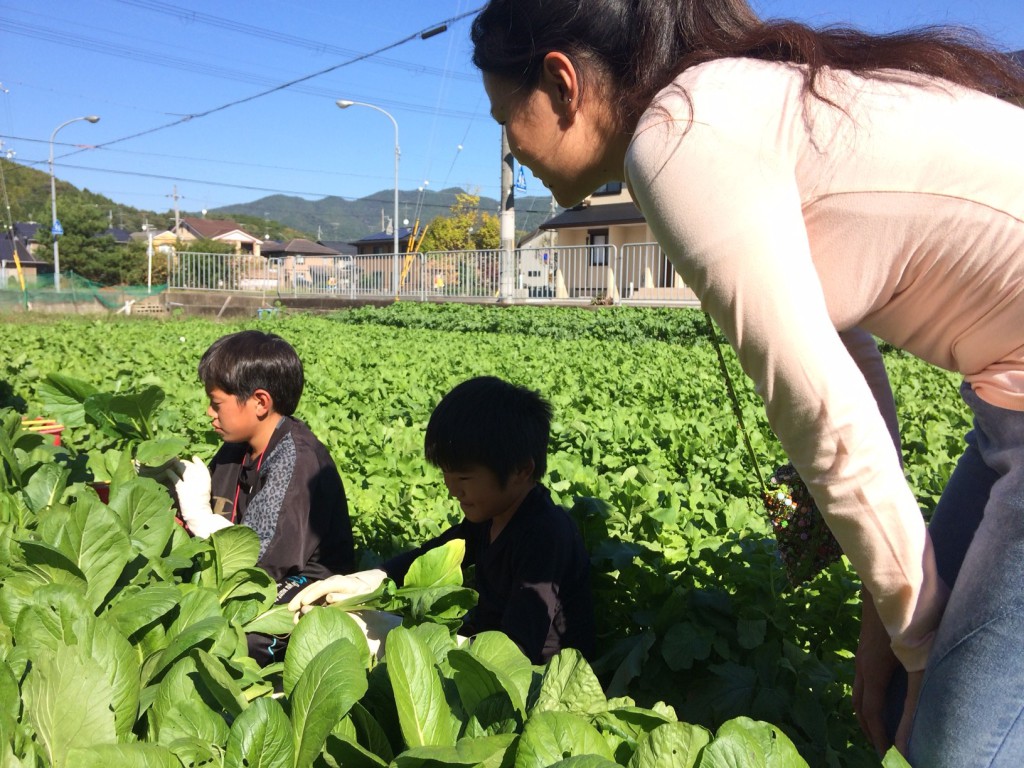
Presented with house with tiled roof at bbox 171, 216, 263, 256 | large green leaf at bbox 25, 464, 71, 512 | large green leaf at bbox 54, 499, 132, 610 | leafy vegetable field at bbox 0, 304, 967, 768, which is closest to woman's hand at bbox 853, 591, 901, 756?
leafy vegetable field at bbox 0, 304, 967, 768

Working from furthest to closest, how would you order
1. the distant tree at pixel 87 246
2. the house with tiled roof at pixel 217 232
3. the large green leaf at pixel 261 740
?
1. the house with tiled roof at pixel 217 232
2. the distant tree at pixel 87 246
3. the large green leaf at pixel 261 740

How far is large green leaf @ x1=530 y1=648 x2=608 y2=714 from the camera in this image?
1.01m

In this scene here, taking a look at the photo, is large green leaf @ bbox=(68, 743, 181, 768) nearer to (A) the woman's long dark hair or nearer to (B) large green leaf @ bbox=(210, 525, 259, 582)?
(B) large green leaf @ bbox=(210, 525, 259, 582)

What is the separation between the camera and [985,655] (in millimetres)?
974

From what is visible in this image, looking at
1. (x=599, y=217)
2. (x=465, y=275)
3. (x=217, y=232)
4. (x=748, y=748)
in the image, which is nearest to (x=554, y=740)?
(x=748, y=748)

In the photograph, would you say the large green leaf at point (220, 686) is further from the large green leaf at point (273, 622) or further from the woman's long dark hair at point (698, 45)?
the woman's long dark hair at point (698, 45)

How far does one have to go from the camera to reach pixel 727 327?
39.5 inches

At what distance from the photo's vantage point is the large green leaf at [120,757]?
809 millimetres

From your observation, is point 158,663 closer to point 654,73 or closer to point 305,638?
point 305,638

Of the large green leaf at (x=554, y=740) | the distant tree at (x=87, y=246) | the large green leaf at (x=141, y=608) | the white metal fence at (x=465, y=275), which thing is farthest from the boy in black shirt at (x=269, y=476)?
the distant tree at (x=87, y=246)

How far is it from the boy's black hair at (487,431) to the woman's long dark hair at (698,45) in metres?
1.19

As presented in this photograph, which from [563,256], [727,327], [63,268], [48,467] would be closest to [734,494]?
[48,467]

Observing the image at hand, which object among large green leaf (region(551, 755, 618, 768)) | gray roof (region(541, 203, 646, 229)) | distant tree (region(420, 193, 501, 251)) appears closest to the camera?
large green leaf (region(551, 755, 618, 768))

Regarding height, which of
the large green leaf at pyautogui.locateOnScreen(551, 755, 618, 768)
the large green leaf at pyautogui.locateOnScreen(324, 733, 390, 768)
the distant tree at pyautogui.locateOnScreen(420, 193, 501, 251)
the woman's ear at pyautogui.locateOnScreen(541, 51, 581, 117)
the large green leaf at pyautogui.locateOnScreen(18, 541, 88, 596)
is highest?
the distant tree at pyautogui.locateOnScreen(420, 193, 501, 251)
